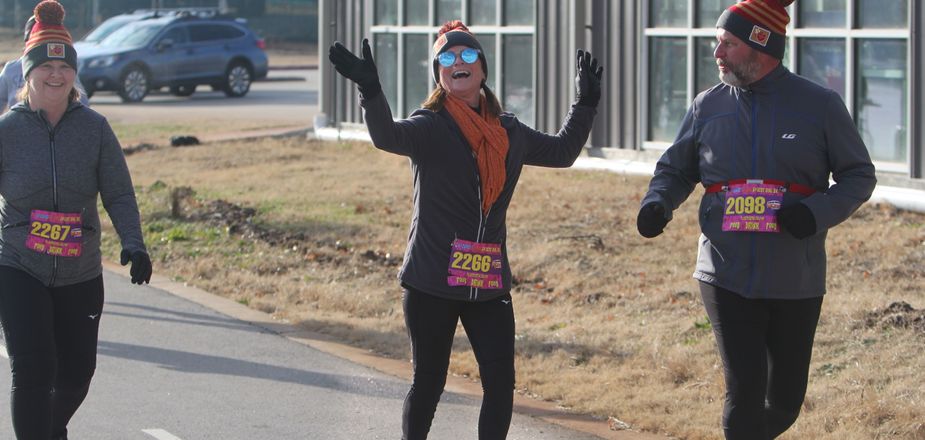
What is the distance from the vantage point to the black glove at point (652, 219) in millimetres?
5105

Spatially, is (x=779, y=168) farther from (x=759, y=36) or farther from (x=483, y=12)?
(x=483, y=12)

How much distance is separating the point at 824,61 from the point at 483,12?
19.2 feet

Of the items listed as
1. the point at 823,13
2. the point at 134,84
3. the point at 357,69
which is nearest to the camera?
the point at 357,69

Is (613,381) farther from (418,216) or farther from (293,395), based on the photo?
(418,216)

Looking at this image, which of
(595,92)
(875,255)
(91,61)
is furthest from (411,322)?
(91,61)

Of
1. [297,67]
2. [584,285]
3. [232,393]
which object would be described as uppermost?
[297,67]

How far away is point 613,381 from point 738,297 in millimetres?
2553

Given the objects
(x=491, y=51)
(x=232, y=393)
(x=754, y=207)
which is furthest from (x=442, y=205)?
(x=491, y=51)

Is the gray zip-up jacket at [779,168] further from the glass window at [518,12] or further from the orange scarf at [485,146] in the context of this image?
the glass window at [518,12]

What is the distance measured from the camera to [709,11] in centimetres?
1490

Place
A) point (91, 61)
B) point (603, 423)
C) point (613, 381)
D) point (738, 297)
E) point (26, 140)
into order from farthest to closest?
point (91, 61)
point (613, 381)
point (603, 423)
point (26, 140)
point (738, 297)

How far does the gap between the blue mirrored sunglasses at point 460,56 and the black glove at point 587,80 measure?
0.52 meters

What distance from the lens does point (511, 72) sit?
17.9 meters

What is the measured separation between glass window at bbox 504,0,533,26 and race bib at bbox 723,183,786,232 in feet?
41.5
